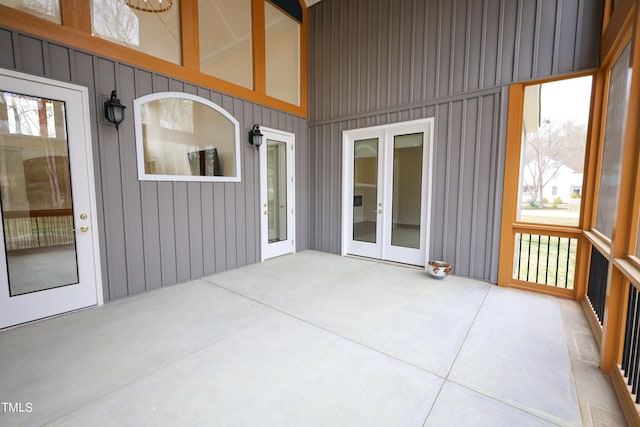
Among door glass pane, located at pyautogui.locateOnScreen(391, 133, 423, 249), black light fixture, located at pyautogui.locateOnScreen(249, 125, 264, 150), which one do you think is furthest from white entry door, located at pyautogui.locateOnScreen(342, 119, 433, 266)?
black light fixture, located at pyautogui.locateOnScreen(249, 125, 264, 150)

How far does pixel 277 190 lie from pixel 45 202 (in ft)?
10.5

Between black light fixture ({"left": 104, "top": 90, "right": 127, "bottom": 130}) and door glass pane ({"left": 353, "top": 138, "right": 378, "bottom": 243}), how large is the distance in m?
3.63

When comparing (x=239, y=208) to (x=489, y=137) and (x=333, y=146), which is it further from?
(x=489, y=137)

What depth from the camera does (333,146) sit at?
17.9ft

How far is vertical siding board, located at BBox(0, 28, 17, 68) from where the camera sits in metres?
2.51

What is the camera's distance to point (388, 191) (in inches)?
192

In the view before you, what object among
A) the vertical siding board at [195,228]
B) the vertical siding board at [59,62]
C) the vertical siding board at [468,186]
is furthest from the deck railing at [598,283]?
the vertical siding board at [59,62]

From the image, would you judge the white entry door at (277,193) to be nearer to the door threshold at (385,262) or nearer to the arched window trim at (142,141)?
the arched window trim at (142,141)

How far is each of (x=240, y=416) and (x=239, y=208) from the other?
3341 millimetres

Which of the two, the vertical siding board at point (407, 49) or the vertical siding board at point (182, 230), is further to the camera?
the vertical siding board at point (407, 49)

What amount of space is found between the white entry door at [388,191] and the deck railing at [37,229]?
4022 millimetres

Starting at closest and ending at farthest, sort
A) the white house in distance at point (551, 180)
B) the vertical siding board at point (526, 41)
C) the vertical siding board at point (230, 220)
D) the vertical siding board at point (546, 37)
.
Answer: the vertical siding board at point (546, 37)
the vertical siding board at point (526, 41)
the vertical siding board at point (230, 220)
the white house in distance at point (551, 180)

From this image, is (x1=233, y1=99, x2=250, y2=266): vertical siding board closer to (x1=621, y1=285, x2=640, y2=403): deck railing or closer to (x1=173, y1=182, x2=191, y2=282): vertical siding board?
(x1=173, y1=182, x2=191, y2=282): vertical siding board

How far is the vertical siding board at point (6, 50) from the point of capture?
251cm
